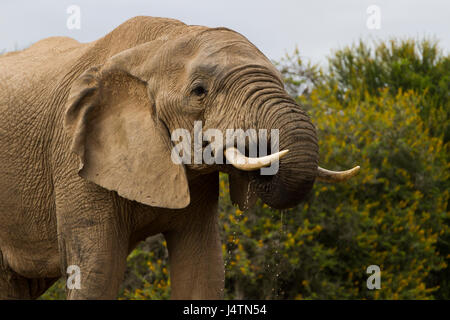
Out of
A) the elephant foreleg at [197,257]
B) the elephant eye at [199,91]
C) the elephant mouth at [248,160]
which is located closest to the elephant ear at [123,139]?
the elephant eye at [199,91]

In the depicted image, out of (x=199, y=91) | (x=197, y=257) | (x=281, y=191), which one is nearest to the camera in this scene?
(x=281, y=191)

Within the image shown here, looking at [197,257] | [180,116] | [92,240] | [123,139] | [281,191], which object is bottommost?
[197,257]

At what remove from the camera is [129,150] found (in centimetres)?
545

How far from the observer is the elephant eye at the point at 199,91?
5160 mm

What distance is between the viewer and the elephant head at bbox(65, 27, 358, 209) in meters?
4.88

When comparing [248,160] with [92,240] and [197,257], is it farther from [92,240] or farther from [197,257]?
[197,257]

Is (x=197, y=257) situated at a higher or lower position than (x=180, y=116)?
lower

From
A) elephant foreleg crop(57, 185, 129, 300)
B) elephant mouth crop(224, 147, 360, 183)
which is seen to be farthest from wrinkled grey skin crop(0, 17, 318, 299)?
elephant mouth crop(224, 147, 360, 183)

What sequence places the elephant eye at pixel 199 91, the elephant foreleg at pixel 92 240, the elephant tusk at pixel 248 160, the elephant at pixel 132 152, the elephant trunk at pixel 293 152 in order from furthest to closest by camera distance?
the elephant foreleg at pixel 92 240 < the elephant eye at pixel 199 91 < the elephant at pixel 132 152 < the elephant trunk at pixel 293 152 < the elephant tusk at pixel 248 160

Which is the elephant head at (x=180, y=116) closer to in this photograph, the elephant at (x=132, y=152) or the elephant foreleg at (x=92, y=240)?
the elephant at (x=132, y=152)

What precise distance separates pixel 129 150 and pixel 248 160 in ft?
3.22

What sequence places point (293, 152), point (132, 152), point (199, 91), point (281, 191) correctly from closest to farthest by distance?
point (293, 152)
point (281, 191)
point (199, 91)
point (132, 152)

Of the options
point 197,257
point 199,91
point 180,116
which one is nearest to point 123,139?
point 180,116
